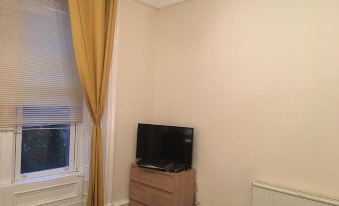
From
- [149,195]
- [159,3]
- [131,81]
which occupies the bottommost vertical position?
[149,195]

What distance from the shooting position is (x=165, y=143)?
9.66ft

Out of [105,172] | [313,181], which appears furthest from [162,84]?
[313,181]

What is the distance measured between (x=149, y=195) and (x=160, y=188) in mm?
198

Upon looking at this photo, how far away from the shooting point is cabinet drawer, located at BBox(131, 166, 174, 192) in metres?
2.67

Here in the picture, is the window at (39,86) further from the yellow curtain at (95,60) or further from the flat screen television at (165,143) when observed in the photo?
the flat screen television at (165,143)

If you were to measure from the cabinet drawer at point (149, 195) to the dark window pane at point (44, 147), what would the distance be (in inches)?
31.9

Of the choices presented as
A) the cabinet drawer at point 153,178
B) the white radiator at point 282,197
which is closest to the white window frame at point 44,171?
the cabinet drawer at point 153,178

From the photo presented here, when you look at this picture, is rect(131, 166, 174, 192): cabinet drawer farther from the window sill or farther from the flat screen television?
the window sill

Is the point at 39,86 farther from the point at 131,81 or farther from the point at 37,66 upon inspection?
the point at 131,81

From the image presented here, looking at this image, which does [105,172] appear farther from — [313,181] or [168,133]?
[313,181]

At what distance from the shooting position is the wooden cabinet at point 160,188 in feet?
8.74

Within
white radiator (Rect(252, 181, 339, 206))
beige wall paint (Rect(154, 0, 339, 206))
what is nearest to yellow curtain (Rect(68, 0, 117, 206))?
beige wall paint (Rect(154, 0, 339, 206))

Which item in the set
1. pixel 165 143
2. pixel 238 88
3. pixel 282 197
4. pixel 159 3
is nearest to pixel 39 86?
pixel 165 143

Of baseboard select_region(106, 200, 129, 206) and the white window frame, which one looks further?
baseboard select_region(106, 200, 129, 206)
